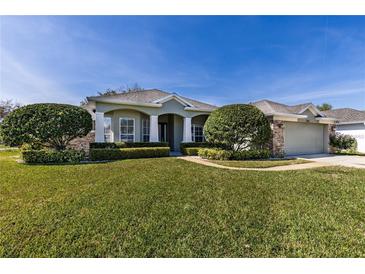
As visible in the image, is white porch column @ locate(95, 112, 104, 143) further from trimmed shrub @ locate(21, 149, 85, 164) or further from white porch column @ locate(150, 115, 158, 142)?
white porch column @ locate(150, 115, 158, 142)

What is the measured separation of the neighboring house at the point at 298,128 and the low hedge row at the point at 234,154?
4.59 ft

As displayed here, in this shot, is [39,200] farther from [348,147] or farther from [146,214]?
[348,147]

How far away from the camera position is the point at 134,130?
51.5 ft

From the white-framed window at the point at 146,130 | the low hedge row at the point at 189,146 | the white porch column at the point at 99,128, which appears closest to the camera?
the white porch column at the point at 99,128

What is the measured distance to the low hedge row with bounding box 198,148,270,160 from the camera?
12016 millimetres

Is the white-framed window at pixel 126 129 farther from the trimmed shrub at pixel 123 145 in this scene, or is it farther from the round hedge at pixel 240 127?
the round hedge at pixel 240 127

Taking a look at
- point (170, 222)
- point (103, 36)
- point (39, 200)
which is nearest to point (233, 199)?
point (170, 222)

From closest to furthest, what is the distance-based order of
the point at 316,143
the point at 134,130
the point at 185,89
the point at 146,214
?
the point at 146,214
the point at 134,130
the point at 316,143
the point at 185,89

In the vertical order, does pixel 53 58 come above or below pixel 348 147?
above

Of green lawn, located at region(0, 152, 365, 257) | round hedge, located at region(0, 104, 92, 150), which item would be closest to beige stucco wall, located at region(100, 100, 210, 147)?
round hedge, located at region(0, 104, 92, 150)

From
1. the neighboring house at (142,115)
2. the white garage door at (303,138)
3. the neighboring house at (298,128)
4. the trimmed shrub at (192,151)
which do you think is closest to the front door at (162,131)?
the neighboring house at (142,115)

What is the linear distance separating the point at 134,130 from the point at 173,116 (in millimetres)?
3873

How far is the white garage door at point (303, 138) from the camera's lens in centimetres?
1516

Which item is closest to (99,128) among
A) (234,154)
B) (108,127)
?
(108,127)
